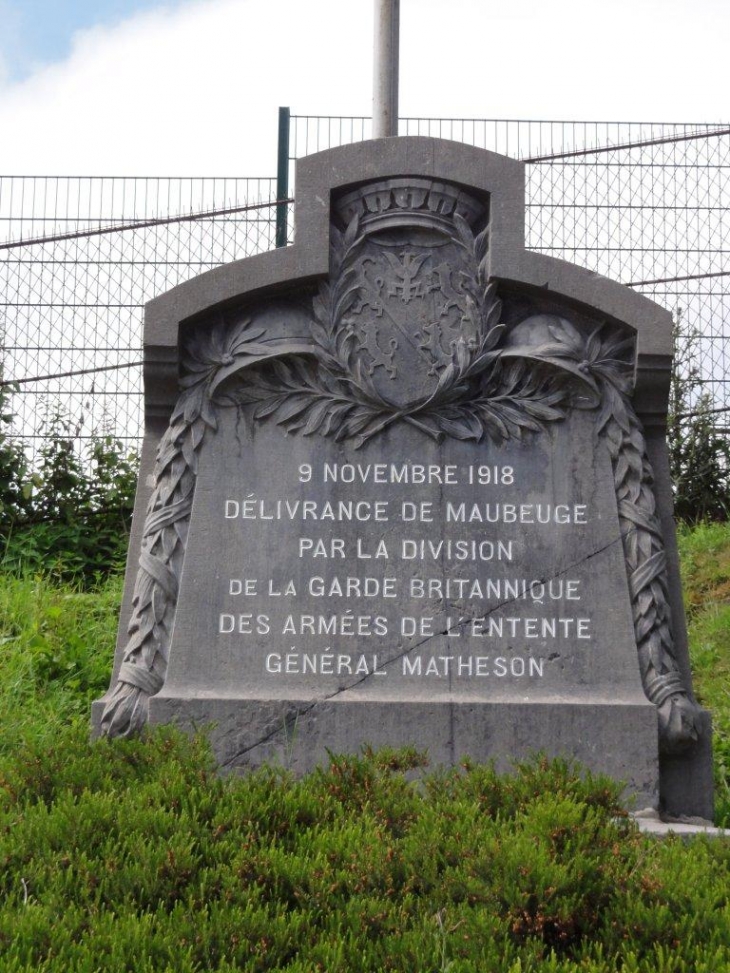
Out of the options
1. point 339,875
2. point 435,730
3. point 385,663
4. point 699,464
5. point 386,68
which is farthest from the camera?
point 699,464

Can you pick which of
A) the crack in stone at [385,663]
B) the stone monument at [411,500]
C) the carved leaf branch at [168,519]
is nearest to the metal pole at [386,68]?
the stone monument at [411,500]

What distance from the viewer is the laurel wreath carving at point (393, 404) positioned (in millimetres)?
5418

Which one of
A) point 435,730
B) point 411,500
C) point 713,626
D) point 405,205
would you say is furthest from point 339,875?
point 713,626

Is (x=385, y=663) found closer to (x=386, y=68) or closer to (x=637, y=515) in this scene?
(x=637, y=515)

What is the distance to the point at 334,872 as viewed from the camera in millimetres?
3395

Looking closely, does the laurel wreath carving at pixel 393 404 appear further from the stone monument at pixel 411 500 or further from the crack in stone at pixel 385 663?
the crack in stone at pixel 385 663

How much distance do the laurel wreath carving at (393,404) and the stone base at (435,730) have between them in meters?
0.62

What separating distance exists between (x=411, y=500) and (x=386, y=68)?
3053 millimetres

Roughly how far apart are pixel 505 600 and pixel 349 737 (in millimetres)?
909

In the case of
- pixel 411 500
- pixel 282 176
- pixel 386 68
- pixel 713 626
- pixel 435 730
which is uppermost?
pixel 282 176

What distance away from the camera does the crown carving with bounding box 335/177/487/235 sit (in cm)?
567

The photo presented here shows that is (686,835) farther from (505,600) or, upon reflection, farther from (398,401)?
(398,401)

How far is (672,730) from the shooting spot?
→ 16.5ft

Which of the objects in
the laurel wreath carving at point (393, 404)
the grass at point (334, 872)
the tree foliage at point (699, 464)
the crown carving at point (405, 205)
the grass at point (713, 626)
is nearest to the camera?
the grass at point (334, 872)
